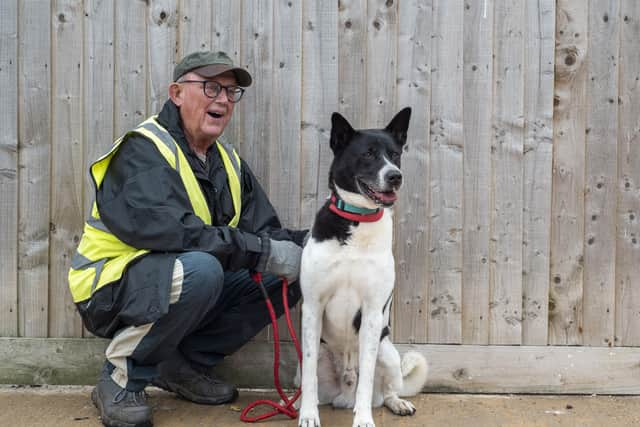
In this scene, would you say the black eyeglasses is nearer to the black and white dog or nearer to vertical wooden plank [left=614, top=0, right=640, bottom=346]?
the black and white dog

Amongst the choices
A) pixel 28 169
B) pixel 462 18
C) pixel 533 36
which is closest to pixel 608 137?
pixel 533 36

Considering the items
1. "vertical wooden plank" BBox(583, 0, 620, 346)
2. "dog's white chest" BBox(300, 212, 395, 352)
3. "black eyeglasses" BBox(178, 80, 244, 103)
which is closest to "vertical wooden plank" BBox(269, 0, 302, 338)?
"black eyeglasses" BBox(178, 80, 244, 103)

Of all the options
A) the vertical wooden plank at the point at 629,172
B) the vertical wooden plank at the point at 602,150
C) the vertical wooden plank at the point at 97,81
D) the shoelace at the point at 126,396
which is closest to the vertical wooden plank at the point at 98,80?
the vertical wooden plank at the point at 97,81

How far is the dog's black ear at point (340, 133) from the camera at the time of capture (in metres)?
3.03

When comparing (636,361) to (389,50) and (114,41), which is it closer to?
(389,50)

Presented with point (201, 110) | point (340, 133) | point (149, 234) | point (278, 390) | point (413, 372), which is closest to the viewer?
point (149, 234)

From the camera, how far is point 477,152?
360cm

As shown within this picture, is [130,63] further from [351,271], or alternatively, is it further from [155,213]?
[351,271]

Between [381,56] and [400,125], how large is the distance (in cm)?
64

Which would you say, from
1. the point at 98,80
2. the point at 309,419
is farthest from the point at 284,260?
the point at 98,80

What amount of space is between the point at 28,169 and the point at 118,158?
78 cm

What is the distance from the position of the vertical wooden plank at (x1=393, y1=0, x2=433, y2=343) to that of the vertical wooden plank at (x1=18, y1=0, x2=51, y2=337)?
185 cm

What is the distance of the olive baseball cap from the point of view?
10.7 ft

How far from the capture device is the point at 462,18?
11.8 feet
